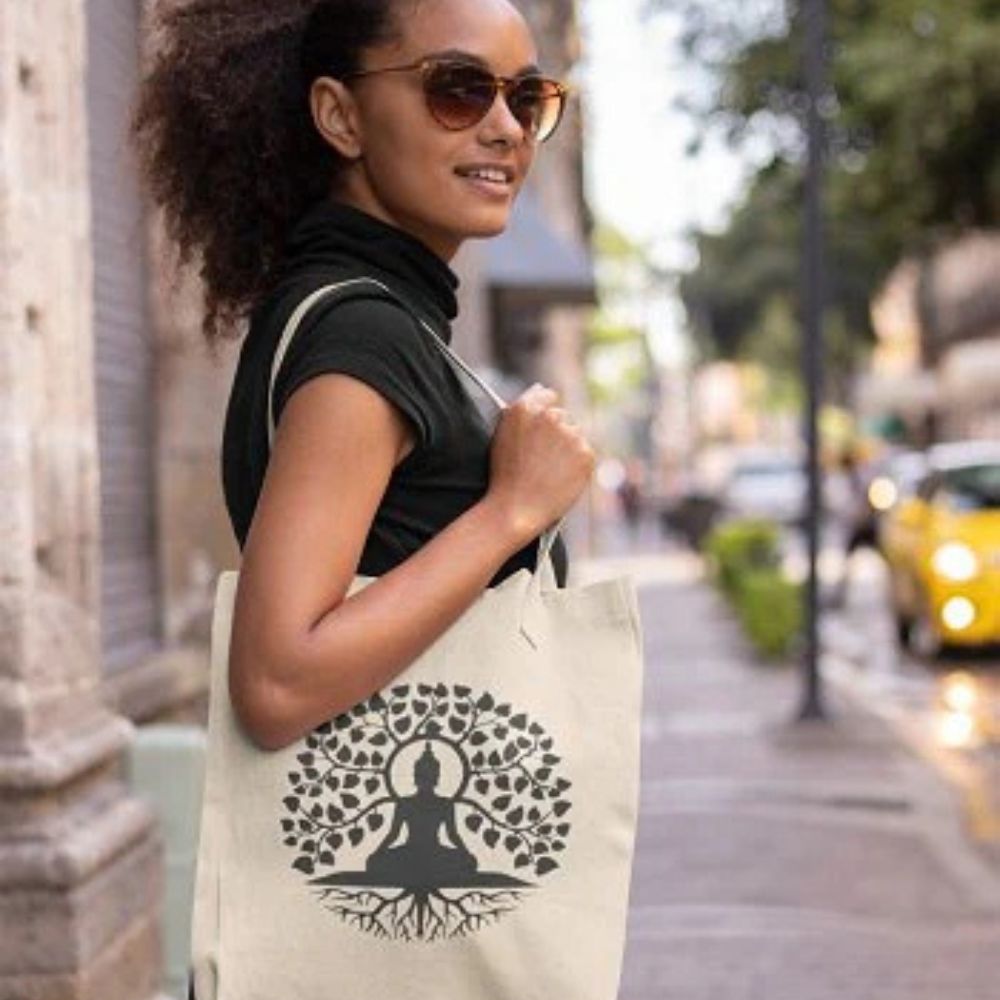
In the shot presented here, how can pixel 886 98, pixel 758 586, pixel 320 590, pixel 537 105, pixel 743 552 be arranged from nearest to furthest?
pixel 320 590, pixel 537 105, pixel 758 586, pixel 886 98, pixel 743 552

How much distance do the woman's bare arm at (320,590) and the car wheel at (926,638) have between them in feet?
55.0

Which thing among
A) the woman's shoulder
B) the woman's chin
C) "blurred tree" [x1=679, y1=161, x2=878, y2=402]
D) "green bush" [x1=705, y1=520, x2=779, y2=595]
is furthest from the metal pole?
"blurred tree" [x1=679, y1=161, x2=878, y2=402]

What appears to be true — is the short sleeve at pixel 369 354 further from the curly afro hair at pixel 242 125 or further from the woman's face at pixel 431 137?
the curly afro hair at pixel 242 125

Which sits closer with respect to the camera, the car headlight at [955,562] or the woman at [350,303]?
the woman at [350,303]

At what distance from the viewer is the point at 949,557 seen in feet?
60.0

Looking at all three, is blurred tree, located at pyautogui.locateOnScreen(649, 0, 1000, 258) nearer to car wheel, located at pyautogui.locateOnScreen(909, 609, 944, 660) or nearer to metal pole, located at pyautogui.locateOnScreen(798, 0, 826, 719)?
car wheel, located at pyautogui.locateOnScreen(909, 609, 944, 660)

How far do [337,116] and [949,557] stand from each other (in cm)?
1640

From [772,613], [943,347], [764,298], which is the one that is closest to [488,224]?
[772,613]

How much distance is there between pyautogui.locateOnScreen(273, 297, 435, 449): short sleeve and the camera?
2016 millimetres

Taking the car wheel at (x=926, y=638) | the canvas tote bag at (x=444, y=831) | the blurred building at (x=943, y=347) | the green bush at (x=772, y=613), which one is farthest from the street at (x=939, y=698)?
the blurred building at (x=943, y=347)

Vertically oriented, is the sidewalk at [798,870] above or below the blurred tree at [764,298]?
below

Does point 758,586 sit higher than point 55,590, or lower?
lower

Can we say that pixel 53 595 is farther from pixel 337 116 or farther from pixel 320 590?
pixel 320 590

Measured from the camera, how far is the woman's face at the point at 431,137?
2.21 m
